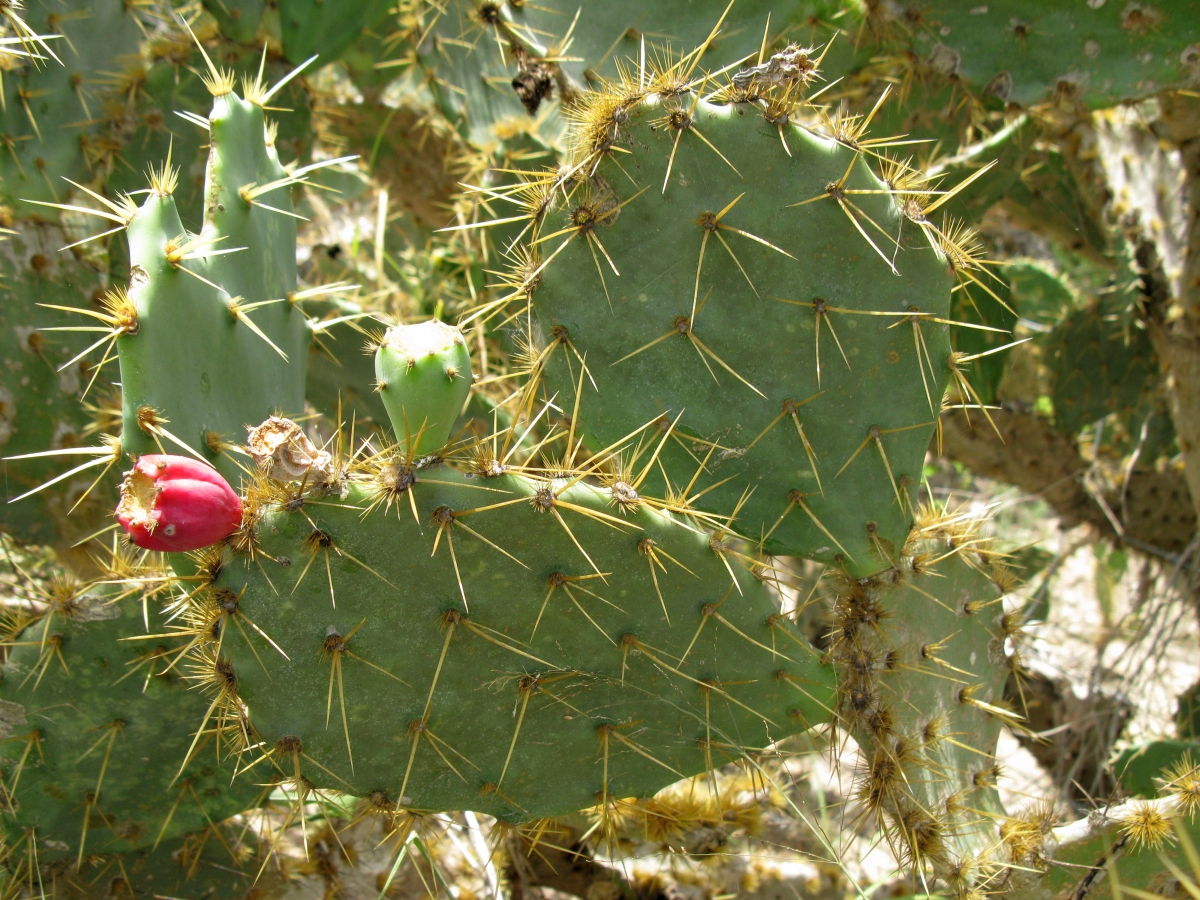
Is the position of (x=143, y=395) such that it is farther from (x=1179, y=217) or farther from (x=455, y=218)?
(x=1179, y=217)

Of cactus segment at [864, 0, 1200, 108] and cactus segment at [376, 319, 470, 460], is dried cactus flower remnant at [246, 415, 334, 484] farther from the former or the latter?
cactus segment at [864, 0, 1200, 108]

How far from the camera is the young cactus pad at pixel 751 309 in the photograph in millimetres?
1114

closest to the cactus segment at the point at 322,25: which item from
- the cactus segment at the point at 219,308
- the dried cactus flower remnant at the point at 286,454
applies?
the cactus segment at the point at 219,308

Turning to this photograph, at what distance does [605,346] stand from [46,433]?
113 centimetres

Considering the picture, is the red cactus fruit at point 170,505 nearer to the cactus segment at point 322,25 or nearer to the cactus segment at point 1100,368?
the cactus segment at point 322,25

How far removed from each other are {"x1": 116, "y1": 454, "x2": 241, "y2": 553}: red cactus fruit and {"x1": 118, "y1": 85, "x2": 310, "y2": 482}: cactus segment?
0.17 metres

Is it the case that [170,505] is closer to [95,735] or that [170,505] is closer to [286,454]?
[286,454]

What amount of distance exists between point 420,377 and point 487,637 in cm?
29

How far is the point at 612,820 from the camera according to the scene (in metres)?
1.20

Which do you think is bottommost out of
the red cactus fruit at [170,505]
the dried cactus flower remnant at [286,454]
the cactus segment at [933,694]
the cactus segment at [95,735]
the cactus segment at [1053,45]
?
the cactus segment at [95,735]

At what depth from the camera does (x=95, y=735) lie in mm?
1277

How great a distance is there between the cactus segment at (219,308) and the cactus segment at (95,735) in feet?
1.15

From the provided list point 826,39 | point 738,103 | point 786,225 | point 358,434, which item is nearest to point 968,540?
point 786,225

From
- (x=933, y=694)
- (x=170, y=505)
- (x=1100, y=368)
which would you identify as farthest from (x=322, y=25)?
(x=1100, y=368)
